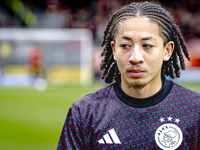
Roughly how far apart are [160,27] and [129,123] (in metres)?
0.63

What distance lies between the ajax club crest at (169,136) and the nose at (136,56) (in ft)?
1.37

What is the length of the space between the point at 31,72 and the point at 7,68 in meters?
1.62

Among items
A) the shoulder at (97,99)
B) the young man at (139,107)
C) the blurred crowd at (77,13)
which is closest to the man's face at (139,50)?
the young man at (139,107)

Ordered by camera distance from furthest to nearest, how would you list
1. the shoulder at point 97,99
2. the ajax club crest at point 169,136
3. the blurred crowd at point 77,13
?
the blurred crowd at point 77,13 → the shoulder at point 97,99 → the ajax club crest at point 169,136

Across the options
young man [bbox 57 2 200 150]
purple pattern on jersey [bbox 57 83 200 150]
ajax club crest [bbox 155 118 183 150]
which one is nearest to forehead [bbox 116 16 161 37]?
young man [bbox 57 2 200 150]

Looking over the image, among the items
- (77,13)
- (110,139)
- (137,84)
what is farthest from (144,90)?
(77,13)

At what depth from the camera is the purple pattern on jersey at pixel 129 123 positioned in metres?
1.90

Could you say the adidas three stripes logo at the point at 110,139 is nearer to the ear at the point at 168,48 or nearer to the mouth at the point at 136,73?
the mouth at the point at 136,73

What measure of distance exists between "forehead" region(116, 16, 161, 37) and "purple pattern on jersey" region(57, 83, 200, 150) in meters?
0.43

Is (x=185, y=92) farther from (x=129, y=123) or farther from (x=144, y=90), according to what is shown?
(x=129, y=123)

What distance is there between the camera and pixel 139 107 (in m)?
1.97

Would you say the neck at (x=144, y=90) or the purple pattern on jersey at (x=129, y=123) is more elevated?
the neck at (x=144, y=90)

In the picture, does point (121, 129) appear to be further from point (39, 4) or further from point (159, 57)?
point (39, 4)

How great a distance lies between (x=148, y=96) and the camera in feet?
6.66
